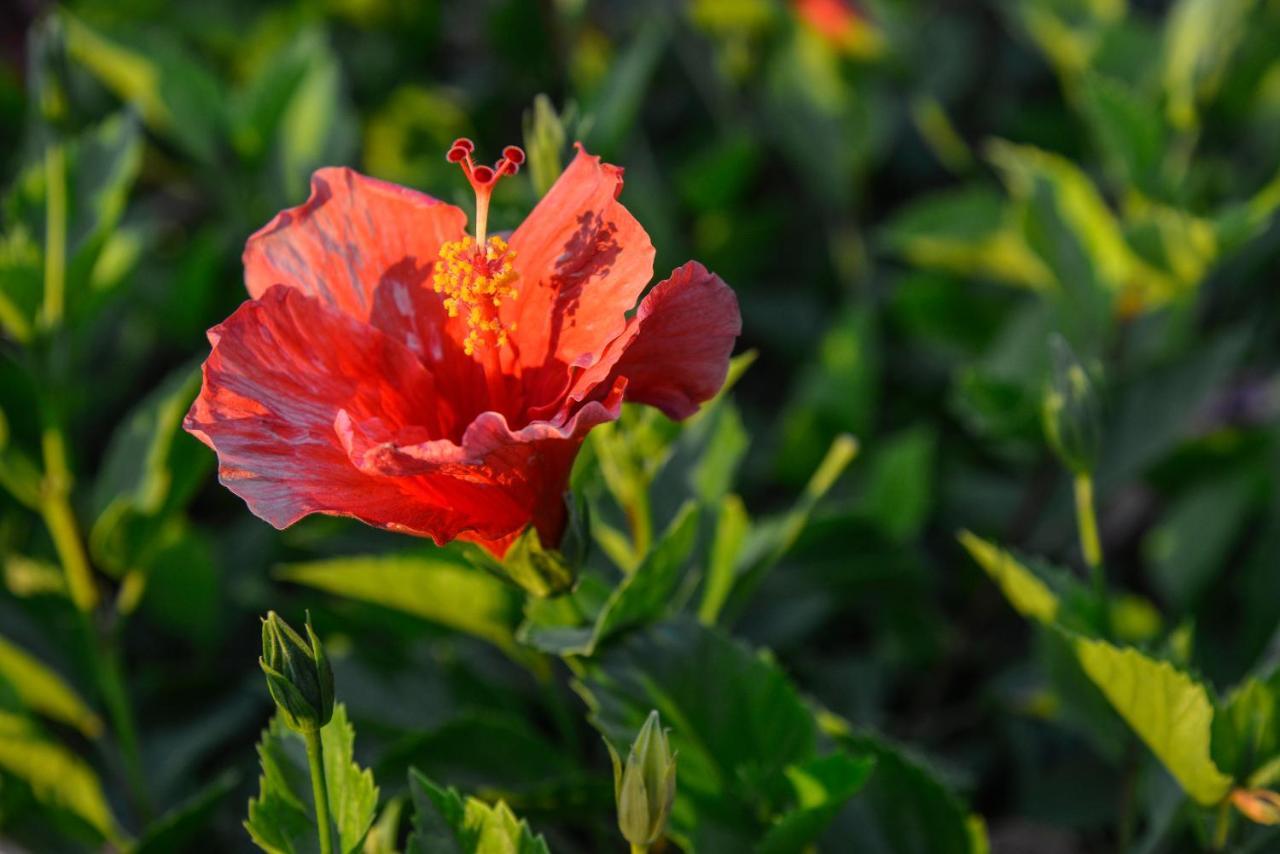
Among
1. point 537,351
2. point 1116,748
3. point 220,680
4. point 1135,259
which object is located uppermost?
point 537,351

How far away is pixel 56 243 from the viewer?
1514 millimetres

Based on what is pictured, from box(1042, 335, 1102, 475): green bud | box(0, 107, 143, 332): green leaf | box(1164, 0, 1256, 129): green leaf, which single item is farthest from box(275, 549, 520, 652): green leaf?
box(1164, 0, 1256, 129): green leaf

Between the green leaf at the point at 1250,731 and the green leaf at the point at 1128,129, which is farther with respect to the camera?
the green leaf at the point at 1128,129

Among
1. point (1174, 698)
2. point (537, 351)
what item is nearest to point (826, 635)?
point (1174, 698)

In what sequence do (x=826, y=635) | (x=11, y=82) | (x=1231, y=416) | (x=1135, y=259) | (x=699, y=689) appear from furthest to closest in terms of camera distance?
(x=11, y=82)
(x=1231, y=416)
(x=826, y=635)
(x=1135, y=259)
(x=699, y=689)

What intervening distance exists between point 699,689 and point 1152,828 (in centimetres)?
47

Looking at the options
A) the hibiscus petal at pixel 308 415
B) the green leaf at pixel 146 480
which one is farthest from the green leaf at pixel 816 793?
the green leaf at pixel 146 480

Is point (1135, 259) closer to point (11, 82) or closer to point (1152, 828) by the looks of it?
point (1152, 828)

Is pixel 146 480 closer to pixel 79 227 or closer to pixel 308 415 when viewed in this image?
pixel 79 227

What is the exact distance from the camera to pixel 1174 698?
1.16 meters

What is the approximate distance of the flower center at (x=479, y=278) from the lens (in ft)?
3.52

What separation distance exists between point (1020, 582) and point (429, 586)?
57 centimetres

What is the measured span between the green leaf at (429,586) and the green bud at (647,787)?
0.44 m

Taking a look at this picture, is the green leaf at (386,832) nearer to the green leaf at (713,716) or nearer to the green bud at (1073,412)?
the green leaf at (713,716)
